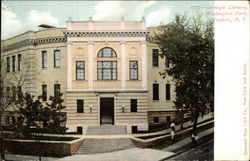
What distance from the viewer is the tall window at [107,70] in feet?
9.65

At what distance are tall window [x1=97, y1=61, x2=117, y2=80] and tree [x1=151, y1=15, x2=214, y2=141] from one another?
1.69 ft

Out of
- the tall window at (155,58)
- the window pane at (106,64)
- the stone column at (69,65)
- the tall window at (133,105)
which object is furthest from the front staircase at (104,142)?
the tall window at (155,58)

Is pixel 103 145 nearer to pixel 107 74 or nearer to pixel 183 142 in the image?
pixel 107 74

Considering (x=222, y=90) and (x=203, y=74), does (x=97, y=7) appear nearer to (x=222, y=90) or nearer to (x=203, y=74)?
(x=203, y=74)

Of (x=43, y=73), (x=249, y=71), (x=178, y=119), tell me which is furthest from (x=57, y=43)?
(x=249, y=71)

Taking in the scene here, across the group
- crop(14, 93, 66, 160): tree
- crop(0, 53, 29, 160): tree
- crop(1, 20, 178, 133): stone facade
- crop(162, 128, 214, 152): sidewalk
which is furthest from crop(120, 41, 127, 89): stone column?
crop(0, 53, 29, 160): tree

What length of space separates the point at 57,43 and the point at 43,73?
362mm

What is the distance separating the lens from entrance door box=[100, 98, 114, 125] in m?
2.94

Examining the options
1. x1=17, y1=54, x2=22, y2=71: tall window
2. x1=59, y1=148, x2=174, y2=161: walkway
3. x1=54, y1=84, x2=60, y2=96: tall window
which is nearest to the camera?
x1=59, y1=148, x2=174, y2=161: walkway

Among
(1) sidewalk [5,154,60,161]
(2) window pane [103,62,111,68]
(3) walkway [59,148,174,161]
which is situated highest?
(2) window pane [103,62,111,68]

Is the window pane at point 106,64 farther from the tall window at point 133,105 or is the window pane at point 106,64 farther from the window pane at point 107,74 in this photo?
the tall window at point 133,105

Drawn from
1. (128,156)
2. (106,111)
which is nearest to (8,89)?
(106,111)

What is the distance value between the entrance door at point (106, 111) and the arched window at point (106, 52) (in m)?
0.47

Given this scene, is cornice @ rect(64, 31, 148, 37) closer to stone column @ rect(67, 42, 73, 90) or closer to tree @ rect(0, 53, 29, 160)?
stone column @ rect(67, 42, 73, 90)
